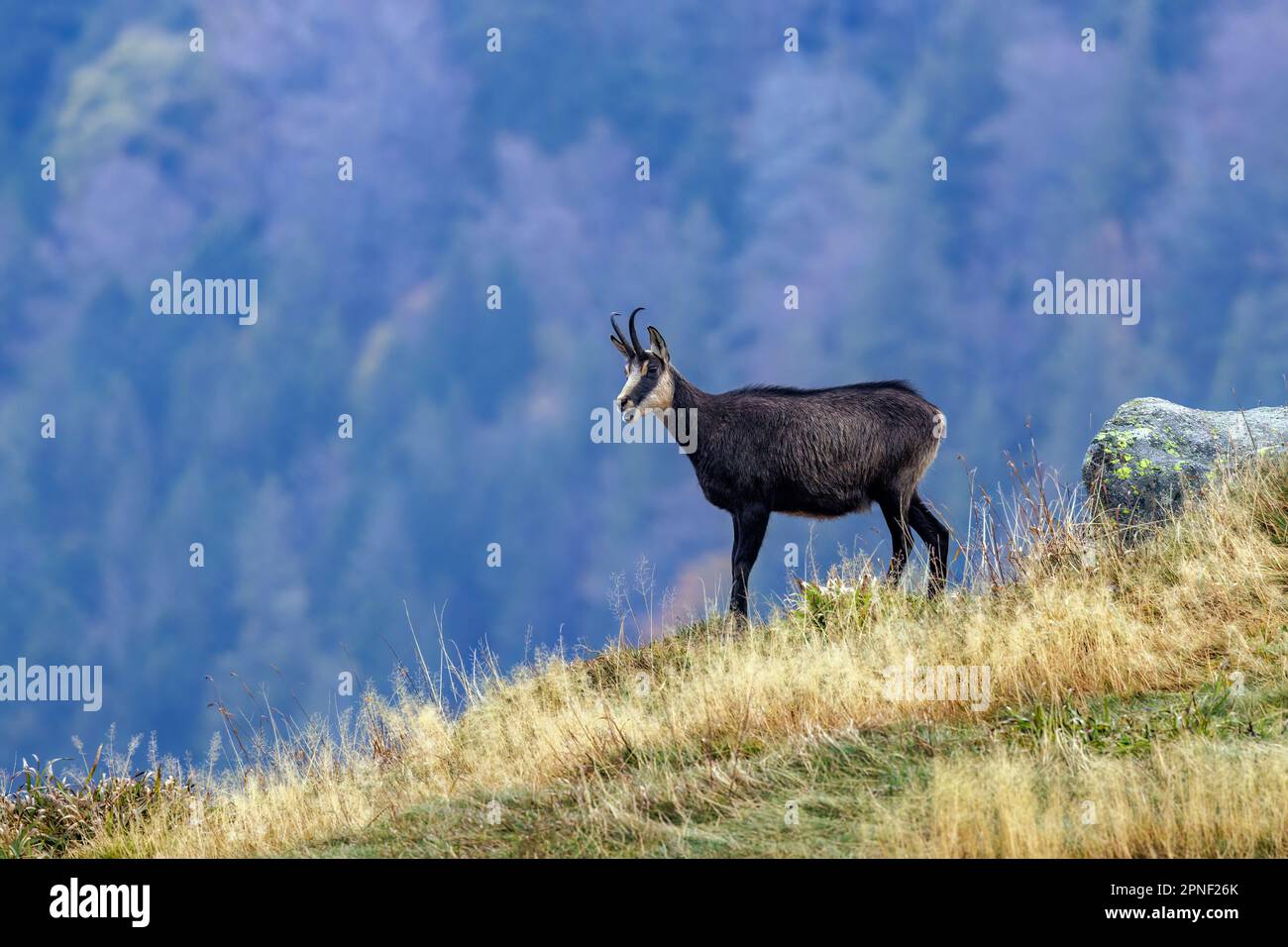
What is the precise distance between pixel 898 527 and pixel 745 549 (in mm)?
1881

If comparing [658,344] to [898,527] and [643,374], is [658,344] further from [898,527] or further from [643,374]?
[898,527]

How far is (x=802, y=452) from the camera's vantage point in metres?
13.5

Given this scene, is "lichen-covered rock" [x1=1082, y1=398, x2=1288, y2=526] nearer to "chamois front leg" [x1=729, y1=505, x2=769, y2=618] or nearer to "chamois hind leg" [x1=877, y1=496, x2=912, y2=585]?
"chamois hind leg" [x1=877, y1=496, x2=912, y2=585]

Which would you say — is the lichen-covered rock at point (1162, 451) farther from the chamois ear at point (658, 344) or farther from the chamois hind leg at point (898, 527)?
the chamois ear at point (658, 344)

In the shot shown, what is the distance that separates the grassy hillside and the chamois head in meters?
2.70

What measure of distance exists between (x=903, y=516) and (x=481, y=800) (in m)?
7.05

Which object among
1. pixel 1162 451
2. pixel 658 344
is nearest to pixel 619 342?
pixel 658 344

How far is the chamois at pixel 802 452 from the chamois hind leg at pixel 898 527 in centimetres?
1

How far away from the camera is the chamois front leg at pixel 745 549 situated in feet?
43.2

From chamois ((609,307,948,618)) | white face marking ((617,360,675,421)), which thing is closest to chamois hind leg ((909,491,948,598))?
chamois ((609,307,948,618))
